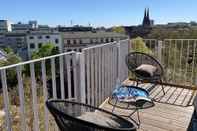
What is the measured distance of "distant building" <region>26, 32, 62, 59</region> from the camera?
133ft

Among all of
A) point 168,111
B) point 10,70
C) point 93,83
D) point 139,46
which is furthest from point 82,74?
point 139,46

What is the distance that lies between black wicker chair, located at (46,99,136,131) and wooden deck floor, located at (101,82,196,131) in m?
1.11

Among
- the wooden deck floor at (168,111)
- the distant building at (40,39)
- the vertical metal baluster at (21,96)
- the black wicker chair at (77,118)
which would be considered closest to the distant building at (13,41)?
the distant building at (40,39)

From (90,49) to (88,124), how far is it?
5.06ft

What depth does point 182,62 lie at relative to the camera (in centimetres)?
482

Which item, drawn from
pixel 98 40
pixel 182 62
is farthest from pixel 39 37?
pixel 182 62

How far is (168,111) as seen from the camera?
10.3 feet

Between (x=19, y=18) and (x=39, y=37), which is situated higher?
(x=19, y=18)

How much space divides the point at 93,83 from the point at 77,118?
5.38 feet

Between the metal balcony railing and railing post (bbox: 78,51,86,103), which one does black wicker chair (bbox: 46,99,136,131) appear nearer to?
the metal balcony railing

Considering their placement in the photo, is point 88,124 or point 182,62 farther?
point 182,62

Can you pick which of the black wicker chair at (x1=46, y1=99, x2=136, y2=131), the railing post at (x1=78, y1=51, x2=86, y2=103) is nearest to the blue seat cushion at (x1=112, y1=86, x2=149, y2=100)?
the railing post at (x1=78, y1=51, x2=86, y2=103)

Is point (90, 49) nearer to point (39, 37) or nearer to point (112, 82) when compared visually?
point (112, 82)

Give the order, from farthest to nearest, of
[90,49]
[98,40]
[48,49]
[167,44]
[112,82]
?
[98,40] < [48,49] < [167,44] < [112,82] < [90,49]
